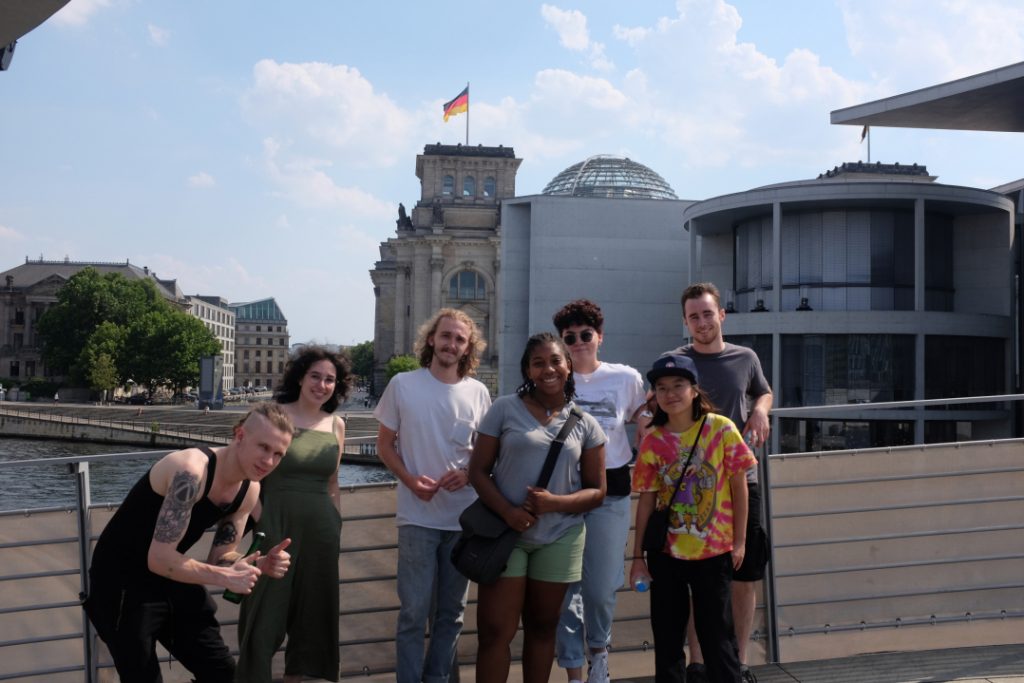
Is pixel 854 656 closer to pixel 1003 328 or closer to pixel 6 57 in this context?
pixel 6 57

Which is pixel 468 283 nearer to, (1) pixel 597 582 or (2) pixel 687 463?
(1) pixel 597 582

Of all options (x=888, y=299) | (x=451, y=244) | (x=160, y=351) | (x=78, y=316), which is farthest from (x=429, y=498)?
(x=78, y=316)

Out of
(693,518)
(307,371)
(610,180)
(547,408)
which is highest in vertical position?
(610,180)

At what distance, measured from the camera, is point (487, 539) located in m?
3.69

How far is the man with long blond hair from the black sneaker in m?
1.12

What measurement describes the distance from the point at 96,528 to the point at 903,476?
429 centimetres

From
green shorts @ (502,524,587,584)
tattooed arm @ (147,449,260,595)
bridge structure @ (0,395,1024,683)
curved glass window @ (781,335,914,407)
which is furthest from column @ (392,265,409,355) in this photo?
tattooed arm @ (147,449,260,595)

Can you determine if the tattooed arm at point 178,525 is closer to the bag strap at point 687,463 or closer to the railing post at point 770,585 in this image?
the bag strap at point 687,463

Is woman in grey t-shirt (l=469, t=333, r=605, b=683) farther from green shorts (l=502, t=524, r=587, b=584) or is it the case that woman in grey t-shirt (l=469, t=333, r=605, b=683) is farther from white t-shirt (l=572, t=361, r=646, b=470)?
white t-shirt (l=572, t=361, r=646, b=470)

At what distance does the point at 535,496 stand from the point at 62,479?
3613cm

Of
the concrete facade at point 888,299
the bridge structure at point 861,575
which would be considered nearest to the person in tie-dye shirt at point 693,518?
the bridge structure at point 861,575

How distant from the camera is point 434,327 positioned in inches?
167

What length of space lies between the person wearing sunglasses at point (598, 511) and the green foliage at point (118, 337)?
262 ft

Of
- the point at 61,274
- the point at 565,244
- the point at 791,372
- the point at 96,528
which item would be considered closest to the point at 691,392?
the point at 96,528
